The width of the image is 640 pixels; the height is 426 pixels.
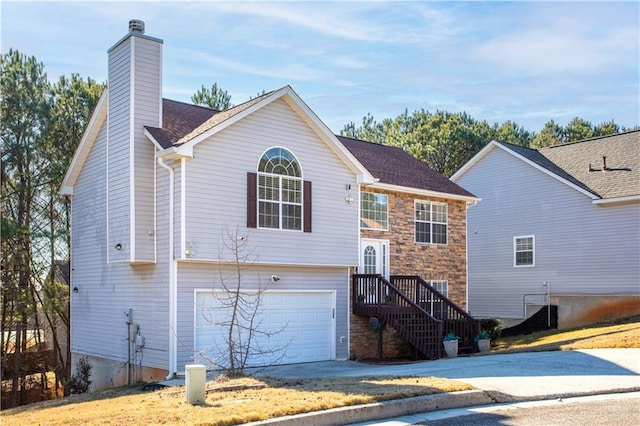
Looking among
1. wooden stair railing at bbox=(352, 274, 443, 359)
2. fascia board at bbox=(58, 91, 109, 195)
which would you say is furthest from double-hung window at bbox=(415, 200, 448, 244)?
fascia board at bbox=(58, 91, 109, 195)

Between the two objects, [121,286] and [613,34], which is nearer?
[613,34]

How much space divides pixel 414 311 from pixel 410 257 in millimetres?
3115

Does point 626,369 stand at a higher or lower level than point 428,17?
lower

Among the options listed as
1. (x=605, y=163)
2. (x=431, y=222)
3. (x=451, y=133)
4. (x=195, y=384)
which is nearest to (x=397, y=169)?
(x=431, y=222)

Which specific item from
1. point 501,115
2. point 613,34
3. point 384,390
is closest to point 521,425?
point 384,390

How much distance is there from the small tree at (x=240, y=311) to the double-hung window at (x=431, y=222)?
6.81 meters

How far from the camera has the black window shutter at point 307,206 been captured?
727 inches

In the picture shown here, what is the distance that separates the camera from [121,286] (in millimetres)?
18875

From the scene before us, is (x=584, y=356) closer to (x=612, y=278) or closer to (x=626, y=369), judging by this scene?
(x=626, y=369)

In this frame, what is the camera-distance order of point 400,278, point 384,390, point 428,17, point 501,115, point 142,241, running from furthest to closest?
point 501,115 < point 400,278 < point 142,241 < point 428,17 < point 384,390

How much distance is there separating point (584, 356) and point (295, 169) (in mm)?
8417

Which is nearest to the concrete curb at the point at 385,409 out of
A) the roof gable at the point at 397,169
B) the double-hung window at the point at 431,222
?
the roof gable at the point at 397,169

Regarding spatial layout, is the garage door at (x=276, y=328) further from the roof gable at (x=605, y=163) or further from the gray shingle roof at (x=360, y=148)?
the roof gable at (x=605, y=163)

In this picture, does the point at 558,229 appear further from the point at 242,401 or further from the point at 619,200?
the point at 242,401
